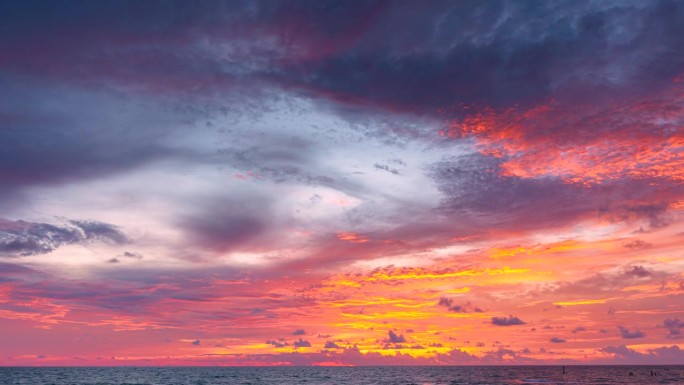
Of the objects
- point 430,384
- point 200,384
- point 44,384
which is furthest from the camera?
point 200,384

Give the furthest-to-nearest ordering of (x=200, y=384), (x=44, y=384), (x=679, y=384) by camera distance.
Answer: (x=200, y=384) < (x=44, y=384) < (x=679, y=384)

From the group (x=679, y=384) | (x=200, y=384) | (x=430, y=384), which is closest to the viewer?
(x=679, y=384)

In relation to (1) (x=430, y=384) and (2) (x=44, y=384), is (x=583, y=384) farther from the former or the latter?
(2) (x=44, y=384)

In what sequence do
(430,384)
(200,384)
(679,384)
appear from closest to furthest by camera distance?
(679,384), (430,384), (200,384)

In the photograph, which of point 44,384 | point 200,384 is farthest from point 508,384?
point 44,384

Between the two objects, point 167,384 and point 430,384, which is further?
point 167,384

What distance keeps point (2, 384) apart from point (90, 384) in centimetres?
3853

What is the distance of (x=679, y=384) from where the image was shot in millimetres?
153875

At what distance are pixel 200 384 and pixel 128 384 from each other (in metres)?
24.2

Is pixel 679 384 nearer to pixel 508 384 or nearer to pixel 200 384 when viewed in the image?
pixel 508 384

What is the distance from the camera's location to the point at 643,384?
515 feet

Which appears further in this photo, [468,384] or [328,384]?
[328,384]

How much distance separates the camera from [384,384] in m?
170

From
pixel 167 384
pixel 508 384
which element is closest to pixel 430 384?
pixel 508 384
